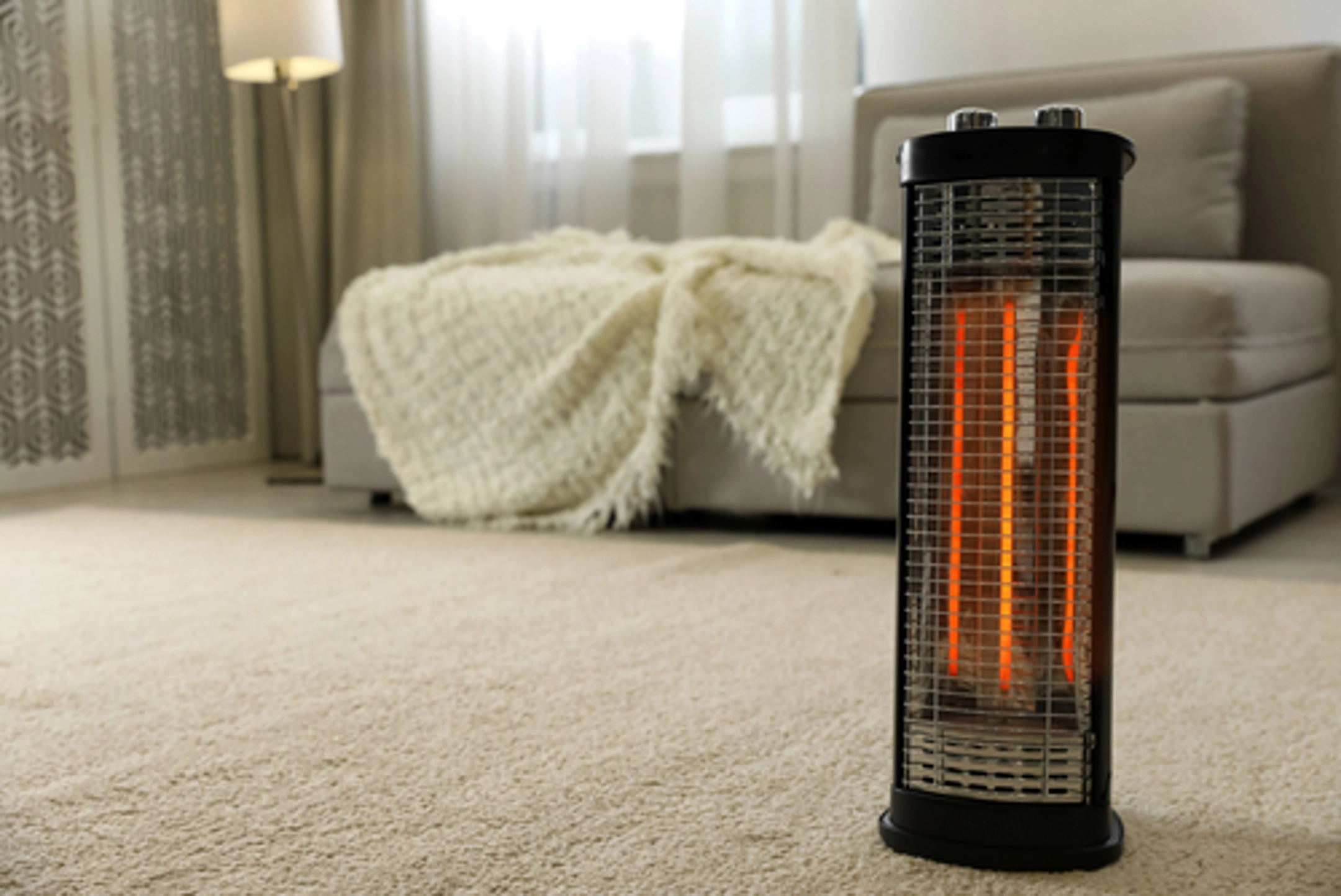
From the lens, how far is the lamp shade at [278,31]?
10.1 feet

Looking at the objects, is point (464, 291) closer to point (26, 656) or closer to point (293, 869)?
point (26, 656)

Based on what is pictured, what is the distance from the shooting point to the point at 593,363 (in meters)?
2.32

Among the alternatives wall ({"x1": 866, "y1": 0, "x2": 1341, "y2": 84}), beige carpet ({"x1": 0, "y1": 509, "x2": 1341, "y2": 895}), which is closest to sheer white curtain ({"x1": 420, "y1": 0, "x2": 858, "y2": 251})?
wall ({"x1": 866, "y1": 0, "x2": 1341, "y2": 84})

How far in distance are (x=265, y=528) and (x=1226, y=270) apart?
1.70 m

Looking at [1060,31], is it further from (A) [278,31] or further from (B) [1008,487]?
(B) [1008,487]

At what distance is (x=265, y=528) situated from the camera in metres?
2.41

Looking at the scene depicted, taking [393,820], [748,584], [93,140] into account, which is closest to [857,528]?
[748,584]

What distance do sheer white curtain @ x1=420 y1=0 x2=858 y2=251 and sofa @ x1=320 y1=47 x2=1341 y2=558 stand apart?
6.1 inches

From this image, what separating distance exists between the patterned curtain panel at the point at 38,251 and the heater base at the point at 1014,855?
283 centimetres

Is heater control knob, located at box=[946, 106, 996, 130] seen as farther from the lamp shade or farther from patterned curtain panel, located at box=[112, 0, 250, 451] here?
patterned curtain panel, located at box=[112, 0, 250, 451]

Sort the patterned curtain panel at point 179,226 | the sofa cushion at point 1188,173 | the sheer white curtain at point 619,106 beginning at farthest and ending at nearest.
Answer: the patterned curtain panel at point 179,226
the sheer white curtain at point 619,106
the sofa cushion at point 1188,173

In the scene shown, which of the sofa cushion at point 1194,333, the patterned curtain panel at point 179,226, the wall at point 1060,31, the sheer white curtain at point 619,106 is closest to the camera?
the sofa cushion at point 1194,333

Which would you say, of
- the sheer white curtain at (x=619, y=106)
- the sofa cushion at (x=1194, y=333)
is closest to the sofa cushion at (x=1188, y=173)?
the sofa cushion at (x=1194, y=333)

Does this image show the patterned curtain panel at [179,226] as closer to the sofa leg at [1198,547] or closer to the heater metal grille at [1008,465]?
the sofa leg at [1198,547]
